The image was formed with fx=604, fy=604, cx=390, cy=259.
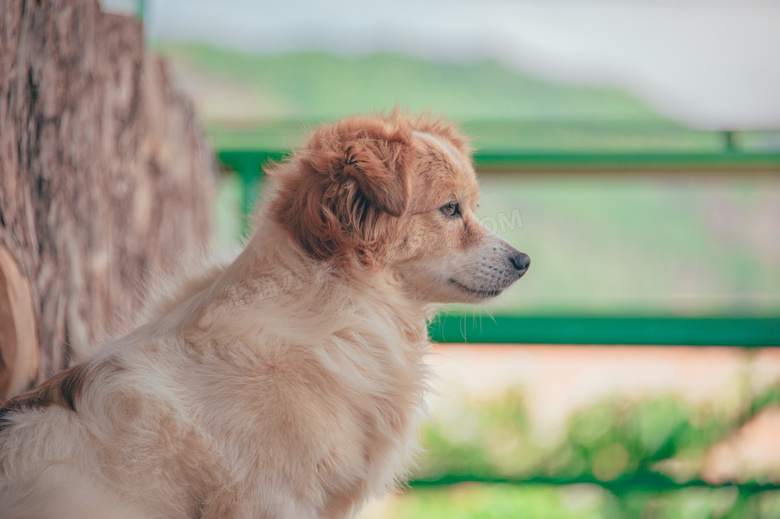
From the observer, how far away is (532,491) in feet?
12.1

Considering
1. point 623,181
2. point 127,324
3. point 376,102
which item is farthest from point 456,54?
point 127,324

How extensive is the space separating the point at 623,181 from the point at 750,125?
0.83m

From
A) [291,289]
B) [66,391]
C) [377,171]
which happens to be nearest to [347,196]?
[377,171]

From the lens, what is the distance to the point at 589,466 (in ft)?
11.9

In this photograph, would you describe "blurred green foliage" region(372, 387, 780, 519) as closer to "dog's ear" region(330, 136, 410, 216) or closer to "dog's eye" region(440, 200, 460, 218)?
"dog's eye" region(440, 200, 460, 218)

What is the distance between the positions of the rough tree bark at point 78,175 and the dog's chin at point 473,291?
1493 millimetres

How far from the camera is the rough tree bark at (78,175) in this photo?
218cm

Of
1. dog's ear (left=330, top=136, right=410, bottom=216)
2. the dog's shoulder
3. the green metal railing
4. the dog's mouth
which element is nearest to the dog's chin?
the dog's mouth

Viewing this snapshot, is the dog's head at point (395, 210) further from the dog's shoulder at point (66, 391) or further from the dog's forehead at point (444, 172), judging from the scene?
the dog's shoulder at point (66, 391)

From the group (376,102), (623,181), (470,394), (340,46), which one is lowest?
(470,394)

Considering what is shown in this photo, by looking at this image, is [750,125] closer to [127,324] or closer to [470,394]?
[470,394]

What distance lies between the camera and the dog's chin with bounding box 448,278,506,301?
2006 mm

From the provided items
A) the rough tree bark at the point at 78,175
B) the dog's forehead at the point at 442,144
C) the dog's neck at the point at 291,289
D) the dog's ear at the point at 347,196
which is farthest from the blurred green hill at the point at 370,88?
the dog's neck at the point at 291,289

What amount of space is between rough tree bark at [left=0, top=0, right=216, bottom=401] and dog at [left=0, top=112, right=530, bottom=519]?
582 millimetres
